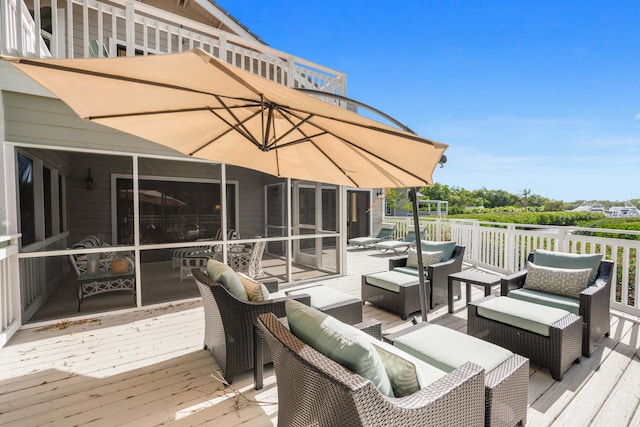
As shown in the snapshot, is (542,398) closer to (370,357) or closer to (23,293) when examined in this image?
(370,357)

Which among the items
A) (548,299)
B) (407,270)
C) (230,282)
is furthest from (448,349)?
(407,270)

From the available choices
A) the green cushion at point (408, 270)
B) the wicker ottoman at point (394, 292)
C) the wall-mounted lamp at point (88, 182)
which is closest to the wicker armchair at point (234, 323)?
the wicker ottoman at point (394, 292)

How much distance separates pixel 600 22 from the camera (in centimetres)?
1498

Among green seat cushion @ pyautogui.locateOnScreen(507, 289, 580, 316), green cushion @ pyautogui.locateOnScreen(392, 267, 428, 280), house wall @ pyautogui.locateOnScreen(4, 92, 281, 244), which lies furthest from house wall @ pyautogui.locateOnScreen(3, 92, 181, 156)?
green seat cushion @ pyautogui.locateOnScreen(507, 289, 580, 316)

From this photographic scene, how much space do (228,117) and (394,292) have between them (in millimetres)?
2969

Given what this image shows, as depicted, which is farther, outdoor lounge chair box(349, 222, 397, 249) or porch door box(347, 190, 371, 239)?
porch door box(347, 190, 371, 239)

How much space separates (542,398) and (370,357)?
6.52 feet

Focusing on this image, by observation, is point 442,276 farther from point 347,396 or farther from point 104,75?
point 104,75

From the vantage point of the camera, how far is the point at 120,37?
6.92 metres

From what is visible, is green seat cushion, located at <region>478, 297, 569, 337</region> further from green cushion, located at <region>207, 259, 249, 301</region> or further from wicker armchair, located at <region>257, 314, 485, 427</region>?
green cushion, located at <region>207, 259, 249, 301</region>

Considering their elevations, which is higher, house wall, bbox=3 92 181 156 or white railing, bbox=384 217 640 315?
house wall, bbox=3 92 181 156

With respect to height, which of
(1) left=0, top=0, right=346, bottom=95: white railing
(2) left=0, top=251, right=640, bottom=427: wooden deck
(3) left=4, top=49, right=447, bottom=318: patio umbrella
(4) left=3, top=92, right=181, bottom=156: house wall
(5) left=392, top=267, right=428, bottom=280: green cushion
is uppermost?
(1) left=0, top=0, right=346, bottom=95: white railing

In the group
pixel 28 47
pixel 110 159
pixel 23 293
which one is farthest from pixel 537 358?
pixel 110 159

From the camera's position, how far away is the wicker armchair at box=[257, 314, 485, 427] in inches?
42.1
